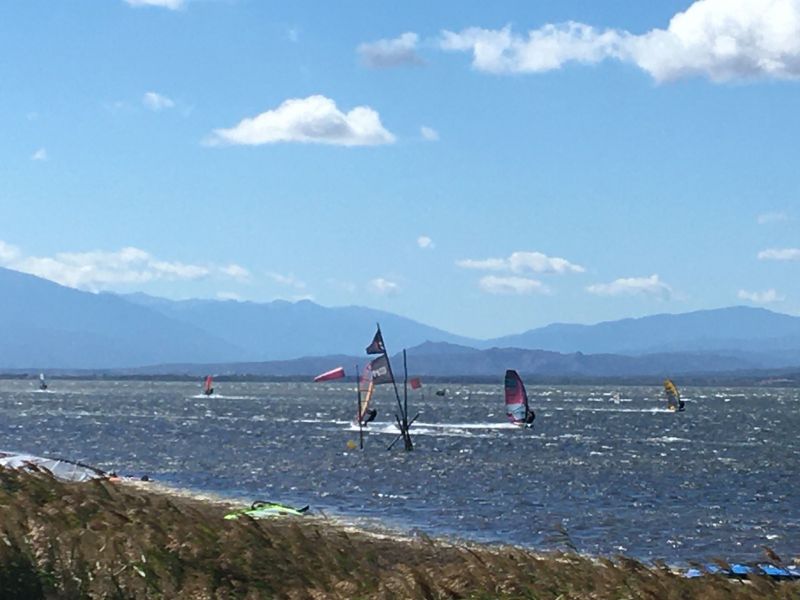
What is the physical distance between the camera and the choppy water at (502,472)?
41625 mm

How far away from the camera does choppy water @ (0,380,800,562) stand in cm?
4162

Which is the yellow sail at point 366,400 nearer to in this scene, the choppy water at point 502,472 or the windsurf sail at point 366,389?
the windsurf sail at point 366,389

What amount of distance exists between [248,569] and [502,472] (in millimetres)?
52685

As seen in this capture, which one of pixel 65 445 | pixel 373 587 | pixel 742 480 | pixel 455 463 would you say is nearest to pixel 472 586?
pixel 373 587

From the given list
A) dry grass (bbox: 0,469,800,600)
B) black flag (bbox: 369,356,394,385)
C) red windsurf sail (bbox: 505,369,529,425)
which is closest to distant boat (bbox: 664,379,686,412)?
red windsurf sail (bbox: 505,369,529,425)

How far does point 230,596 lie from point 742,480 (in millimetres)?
53176

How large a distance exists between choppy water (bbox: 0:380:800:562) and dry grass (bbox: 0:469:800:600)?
2.22m

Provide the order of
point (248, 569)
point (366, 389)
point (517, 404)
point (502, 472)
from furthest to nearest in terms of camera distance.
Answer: point (517, 404), point (366, 389), point (502, 472), point (248, 569)

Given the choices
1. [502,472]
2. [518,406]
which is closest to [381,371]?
[502,472]

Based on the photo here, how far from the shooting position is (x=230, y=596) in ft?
40.4

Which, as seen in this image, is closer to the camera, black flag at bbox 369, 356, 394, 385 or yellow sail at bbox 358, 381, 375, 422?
black flag at bbox 369, 356, 394, 385

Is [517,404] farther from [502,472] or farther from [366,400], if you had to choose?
[502,472]

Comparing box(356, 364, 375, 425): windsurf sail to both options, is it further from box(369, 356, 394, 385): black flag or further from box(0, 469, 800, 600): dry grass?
box(0, 469, 800, 600): dry grass

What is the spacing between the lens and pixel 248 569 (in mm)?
12953
